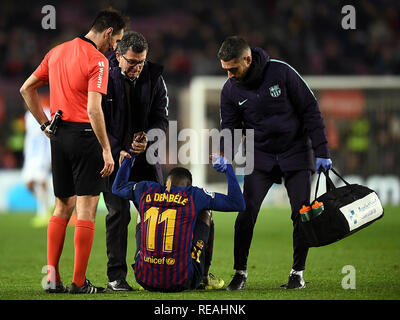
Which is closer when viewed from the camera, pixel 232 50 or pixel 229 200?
pixel 229 200

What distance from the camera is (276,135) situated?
248 inches

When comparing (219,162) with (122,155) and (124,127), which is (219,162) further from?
(124,127)

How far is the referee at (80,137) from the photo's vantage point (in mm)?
5676

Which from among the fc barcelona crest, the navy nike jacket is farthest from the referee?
the fc barcelona crest

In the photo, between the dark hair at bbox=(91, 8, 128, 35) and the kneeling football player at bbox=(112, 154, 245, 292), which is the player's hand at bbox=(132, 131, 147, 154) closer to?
the kneeling football player at bbox=(112, 154, 245, 292)

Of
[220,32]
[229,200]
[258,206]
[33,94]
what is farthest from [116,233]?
[220,32]

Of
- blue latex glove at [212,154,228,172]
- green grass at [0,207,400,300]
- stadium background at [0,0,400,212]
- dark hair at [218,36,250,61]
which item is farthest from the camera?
stadium background at [0,0,400,212]

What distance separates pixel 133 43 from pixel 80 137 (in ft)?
2.69

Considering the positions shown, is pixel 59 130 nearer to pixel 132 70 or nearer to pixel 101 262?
pixel 132 70

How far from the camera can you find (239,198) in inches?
226

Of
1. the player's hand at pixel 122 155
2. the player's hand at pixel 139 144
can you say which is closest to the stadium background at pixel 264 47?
the player's hand at pixel 122 155

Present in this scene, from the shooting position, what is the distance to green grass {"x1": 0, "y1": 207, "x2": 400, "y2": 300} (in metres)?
5.69
